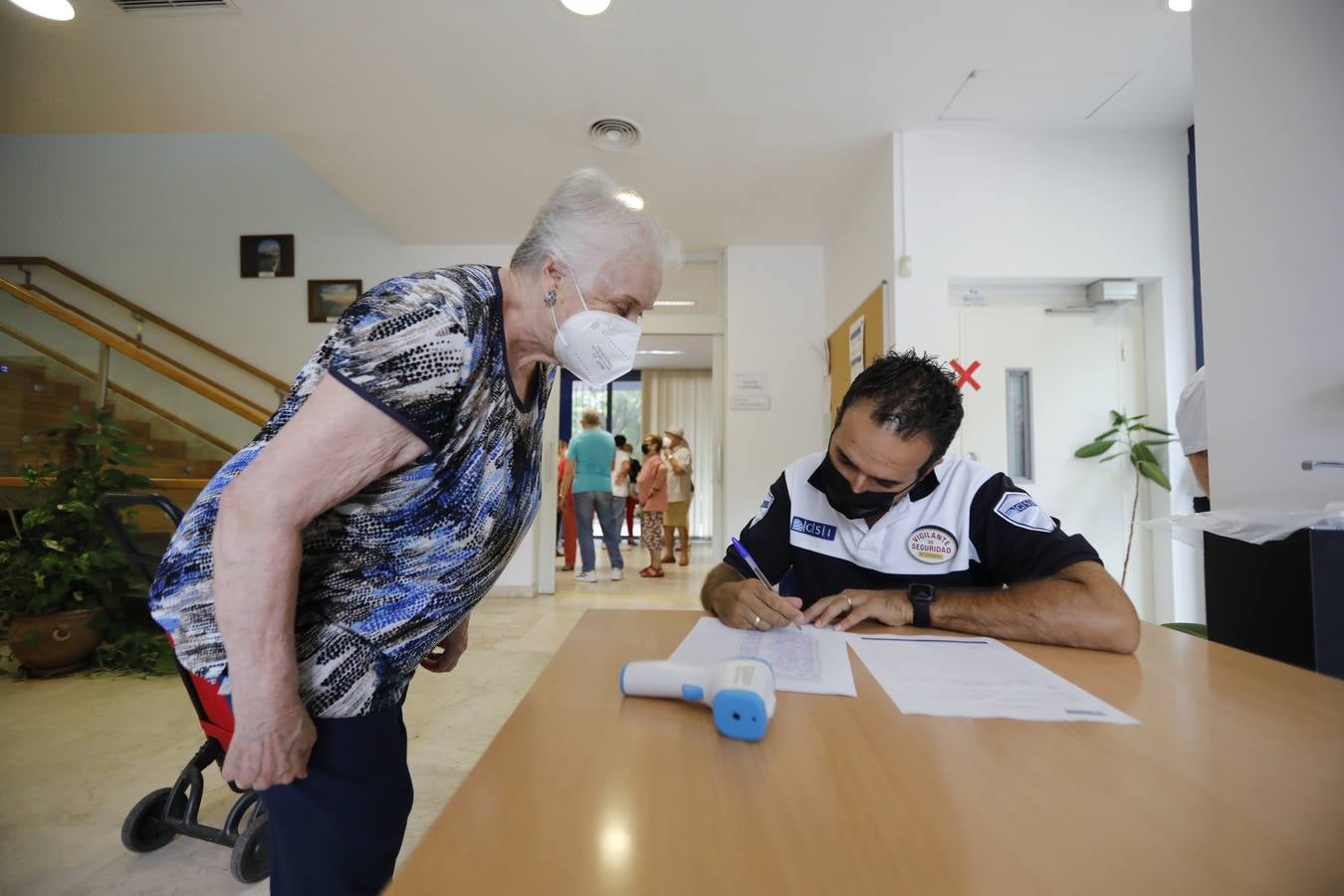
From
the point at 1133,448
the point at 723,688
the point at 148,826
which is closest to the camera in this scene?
the point at 723,688

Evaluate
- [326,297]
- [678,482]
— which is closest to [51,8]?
[326,297]

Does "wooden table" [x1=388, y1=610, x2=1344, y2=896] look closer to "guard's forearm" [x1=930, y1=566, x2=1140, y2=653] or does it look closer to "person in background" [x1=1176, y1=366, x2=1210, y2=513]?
"guard's forearm" [x1=930, y1=566, x2=1140, y2=653]

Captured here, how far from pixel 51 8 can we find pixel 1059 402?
479cm

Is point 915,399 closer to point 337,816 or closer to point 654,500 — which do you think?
point 337,816

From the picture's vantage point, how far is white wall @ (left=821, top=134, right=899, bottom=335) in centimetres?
336

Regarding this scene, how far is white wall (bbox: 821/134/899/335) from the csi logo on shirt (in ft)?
7.19

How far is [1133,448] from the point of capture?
3.21 m

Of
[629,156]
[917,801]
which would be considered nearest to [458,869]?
[917,801]

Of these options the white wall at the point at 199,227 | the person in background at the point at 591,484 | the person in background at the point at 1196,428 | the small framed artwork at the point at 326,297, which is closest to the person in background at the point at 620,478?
the person in background at the point at 591,484

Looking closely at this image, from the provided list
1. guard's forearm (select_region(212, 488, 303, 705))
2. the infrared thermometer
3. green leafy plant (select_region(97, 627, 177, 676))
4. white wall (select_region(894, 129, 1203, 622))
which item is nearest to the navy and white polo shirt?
the infrared thermometer

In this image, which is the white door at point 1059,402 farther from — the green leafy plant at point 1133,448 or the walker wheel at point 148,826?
the walker wheel at point 148,826

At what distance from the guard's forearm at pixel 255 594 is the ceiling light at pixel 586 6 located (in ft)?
7.93

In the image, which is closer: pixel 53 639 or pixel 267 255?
pixel 53 639

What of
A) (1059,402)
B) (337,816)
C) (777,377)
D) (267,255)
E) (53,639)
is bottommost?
(53,639)
